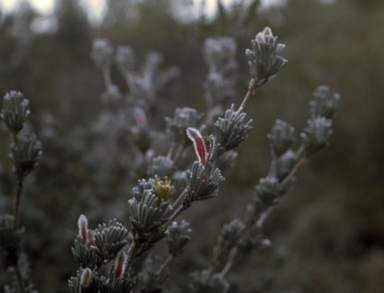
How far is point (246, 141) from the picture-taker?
300 centimetres

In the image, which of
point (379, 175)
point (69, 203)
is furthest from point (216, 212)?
point (379, 175)

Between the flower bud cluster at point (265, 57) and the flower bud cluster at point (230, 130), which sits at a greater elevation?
the flower bud cluster at point (265, 57)

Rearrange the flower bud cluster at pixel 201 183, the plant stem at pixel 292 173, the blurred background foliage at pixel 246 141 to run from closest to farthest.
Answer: the flower bud cluster at pixel 201 183, the plant stem at pixel 292 173, the blurred background foliage at pixel 246 141

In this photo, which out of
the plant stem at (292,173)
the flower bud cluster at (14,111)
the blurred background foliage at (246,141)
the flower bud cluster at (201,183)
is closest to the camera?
the flower bud cluster at (201,183)

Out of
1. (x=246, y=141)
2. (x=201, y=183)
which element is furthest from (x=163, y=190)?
(x=246, y=141)

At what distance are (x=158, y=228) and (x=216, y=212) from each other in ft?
6.92

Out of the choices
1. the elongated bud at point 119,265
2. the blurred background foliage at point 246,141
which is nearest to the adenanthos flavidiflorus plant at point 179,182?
the elongated bud at point 119,265

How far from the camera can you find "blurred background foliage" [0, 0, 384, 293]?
6.07 feet

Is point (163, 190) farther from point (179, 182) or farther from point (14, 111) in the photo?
point (14, 111)

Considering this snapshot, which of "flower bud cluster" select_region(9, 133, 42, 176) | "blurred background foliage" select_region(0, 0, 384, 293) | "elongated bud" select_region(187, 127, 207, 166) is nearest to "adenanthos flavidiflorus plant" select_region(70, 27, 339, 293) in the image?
"elongated bud" select_region(187, 127, 207, 166)

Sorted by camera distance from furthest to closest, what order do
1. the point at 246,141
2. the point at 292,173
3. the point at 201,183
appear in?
the point at 246,141 < the point at 292,173 < the point at 201,183

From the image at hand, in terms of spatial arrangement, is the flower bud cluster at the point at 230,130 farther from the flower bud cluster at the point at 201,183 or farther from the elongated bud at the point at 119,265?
the elongated bud at the point at 119,265

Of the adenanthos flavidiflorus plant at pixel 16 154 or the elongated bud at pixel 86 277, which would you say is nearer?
the elongated bud at pixel 86 277

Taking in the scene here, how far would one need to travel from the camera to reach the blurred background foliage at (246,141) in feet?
6.07
